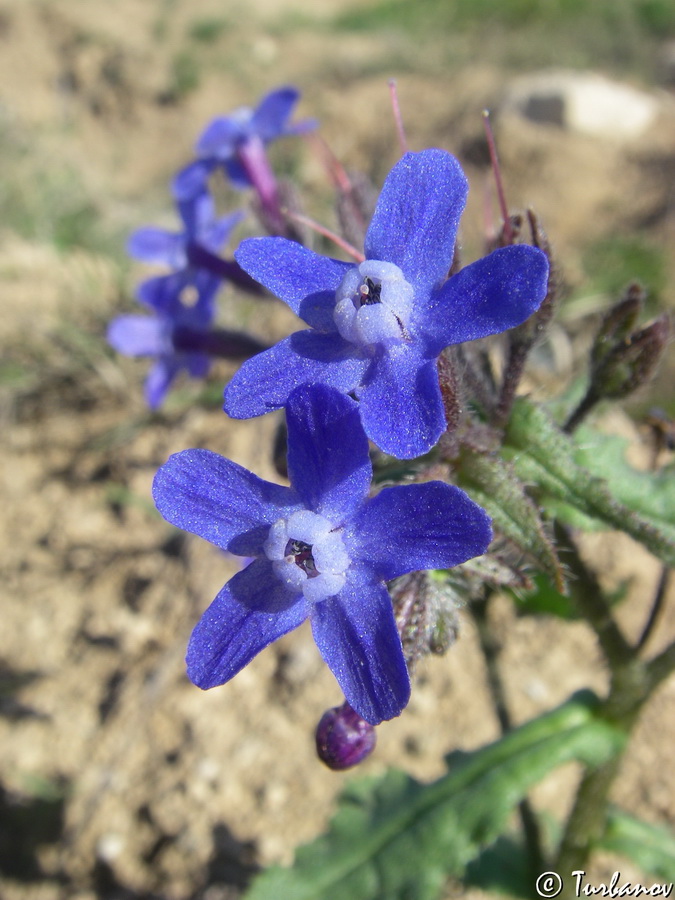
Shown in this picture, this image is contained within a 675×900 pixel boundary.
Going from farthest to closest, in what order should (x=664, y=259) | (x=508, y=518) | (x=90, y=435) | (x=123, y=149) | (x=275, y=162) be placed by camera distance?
(x=123, y=149) → (x=275, y=162) → (x=664, y=259) → (x=90, y=435) → (x=508, y=518)

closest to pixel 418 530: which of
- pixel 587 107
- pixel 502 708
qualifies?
pixel 502 708

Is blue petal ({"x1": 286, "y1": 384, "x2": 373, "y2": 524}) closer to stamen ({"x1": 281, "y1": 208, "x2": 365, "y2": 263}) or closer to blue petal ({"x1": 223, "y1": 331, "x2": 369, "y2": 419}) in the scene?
blue petal ({"x1": 223, "y1": 331, "x2": 369, "y2": 419})

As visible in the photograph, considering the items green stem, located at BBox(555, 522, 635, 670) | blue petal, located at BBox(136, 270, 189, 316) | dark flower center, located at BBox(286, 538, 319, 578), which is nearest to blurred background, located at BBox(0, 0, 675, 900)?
green stem, located at BBox(555, 522, 635, 670)

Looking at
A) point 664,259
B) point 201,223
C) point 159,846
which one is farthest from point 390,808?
point 664,259

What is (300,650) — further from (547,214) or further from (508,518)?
(547,214)

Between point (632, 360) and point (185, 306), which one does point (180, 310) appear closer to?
point (185, 306)

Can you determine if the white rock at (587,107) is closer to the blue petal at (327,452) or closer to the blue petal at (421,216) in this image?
the blue petal at (421,216)
